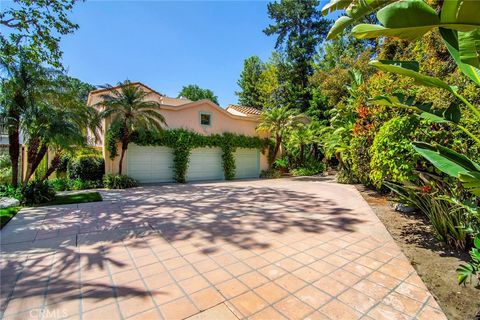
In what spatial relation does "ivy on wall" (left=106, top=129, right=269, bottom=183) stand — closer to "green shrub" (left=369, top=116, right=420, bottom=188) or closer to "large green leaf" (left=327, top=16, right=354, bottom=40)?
"green shrub" (left=369, top=116, right=420, bottom=188)

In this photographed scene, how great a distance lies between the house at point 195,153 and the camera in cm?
1416

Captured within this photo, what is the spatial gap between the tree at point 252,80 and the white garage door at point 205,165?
15.4m

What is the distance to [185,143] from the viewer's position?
15.2 metres

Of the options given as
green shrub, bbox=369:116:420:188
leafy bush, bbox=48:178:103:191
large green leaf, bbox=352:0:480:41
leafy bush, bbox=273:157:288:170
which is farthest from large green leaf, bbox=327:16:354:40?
leafy bush, bbox=273:157:288:170

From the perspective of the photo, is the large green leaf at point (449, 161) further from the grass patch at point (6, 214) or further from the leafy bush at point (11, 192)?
the leafy bush at point (11, 192)

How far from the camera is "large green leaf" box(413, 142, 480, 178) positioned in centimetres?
252

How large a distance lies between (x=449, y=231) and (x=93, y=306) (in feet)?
19.7

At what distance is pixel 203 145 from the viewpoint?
16094 millimetres

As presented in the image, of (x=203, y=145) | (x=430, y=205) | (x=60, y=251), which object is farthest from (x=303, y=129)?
(x=60, y=251)

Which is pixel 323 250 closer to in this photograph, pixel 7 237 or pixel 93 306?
pixel 93 306

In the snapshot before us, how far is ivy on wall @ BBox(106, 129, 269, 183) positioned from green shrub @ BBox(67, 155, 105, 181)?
0.94 m

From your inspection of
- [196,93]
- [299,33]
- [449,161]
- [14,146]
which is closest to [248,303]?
[449,161]

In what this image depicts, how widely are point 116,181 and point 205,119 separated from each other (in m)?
6.98

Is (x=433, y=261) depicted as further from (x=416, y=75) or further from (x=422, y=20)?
(x=422, y=20)
